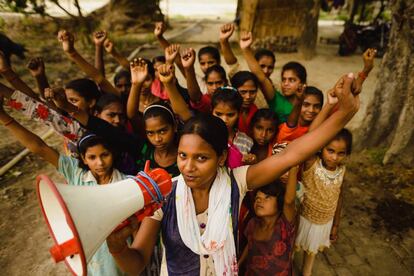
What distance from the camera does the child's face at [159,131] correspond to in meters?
2.15

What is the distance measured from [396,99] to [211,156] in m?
3.67

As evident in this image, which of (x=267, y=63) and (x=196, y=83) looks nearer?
(x=196, y=83)

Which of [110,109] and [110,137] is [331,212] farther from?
[110,109]

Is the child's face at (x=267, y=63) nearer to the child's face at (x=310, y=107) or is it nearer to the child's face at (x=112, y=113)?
the child's face at (x=310, y=107)

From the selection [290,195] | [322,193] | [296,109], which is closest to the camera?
[290,195]

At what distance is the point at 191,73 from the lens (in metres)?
2.70

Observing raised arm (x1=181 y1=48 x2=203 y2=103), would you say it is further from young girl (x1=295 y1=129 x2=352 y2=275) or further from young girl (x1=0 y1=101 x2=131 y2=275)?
young girl (x1=295 y1=129 x2=352 y2=275)

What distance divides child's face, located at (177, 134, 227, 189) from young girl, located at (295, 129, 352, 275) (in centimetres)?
111

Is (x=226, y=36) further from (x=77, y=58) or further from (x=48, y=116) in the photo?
(x=48, y=116)

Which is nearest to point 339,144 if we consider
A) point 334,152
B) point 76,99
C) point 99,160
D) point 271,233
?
point 334,152

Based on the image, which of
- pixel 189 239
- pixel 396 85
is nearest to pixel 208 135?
pixel 189 239

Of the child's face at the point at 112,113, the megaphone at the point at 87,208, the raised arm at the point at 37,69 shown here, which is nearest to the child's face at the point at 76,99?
the raised arm at the point at 37,69

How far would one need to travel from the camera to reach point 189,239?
4.71 feet

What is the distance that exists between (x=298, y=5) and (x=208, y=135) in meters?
8.29
